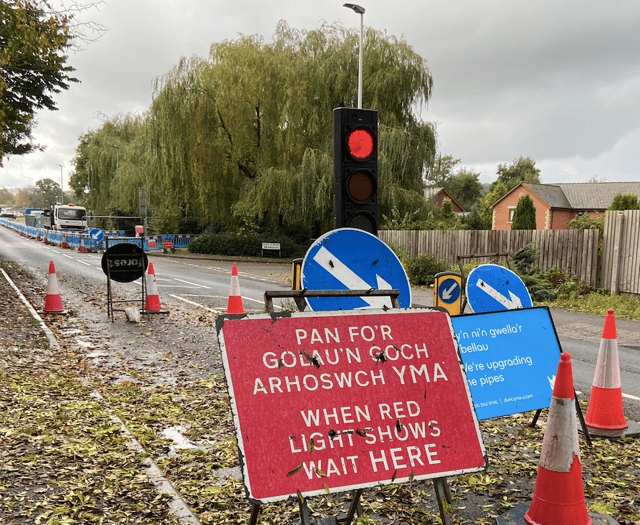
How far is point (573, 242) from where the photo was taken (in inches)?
577

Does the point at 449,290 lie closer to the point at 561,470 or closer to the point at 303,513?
the point at 561,470

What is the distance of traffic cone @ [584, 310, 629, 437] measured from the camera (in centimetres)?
459

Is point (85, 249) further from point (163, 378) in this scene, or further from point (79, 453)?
point (79, 453)

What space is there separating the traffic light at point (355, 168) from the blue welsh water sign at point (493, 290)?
1.44 meters

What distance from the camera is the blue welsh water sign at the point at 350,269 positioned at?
372 centimetres

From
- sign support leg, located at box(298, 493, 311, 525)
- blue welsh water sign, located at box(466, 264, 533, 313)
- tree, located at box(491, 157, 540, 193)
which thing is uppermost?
tree, located at box(491, 157, 540, 193)

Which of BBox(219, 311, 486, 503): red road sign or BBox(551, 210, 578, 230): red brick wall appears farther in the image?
BBox(551, 210, 578, 230): red brick wall

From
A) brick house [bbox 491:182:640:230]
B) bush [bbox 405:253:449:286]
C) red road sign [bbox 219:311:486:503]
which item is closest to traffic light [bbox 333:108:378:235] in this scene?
red road sign [bbox 219:311:486:503]

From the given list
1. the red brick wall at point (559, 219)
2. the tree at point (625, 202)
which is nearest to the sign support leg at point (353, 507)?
the tree at point (625, 202)

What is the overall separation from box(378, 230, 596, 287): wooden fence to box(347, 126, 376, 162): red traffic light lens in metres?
12.0

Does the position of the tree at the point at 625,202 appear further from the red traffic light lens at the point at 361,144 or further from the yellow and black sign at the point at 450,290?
the red traffic light lens at the point at 361,144

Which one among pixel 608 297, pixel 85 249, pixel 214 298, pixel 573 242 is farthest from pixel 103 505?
pixel 85 249

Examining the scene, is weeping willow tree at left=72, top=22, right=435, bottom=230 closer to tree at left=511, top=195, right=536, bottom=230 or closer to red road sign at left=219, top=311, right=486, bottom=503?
tree at left=511, top=195, right=536, bottom=230

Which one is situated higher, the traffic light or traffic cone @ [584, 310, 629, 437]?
the traffic light
